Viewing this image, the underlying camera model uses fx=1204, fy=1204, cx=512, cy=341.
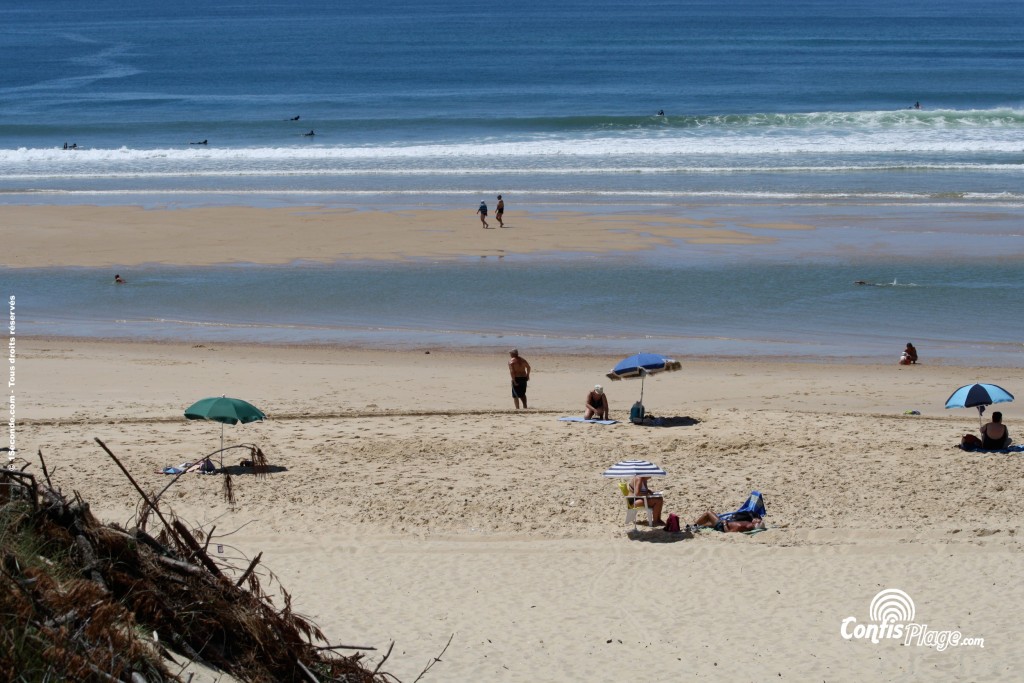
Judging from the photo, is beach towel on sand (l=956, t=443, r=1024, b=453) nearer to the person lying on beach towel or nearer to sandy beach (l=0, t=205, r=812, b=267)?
the person lying on beach towel

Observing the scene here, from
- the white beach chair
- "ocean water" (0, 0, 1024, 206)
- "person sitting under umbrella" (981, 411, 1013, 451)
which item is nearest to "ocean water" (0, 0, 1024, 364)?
"ocean water" (0, 0, 1024, 206)

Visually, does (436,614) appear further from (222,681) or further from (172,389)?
(172,389)

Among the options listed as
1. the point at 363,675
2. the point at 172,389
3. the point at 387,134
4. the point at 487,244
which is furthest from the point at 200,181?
the point at 363,675

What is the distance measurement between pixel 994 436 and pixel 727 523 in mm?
4311

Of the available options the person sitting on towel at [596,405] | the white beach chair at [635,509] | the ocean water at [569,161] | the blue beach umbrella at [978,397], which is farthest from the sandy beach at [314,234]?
the white beach chair at [635,509]

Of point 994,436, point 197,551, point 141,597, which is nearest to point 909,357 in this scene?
point 994,436

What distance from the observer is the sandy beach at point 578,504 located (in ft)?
32.1

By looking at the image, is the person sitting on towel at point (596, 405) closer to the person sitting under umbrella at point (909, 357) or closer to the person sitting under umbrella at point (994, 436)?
the person sitting under umbrella at point (994, 436)

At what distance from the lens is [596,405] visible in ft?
51.7

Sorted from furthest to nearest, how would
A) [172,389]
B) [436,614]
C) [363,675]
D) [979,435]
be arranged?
1. [172,389]
2. [979,435]
3. [436,614]
4. [363,675]

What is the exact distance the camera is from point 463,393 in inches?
693

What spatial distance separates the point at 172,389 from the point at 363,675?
41.1 ft

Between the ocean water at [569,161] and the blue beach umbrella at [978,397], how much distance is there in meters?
4.95

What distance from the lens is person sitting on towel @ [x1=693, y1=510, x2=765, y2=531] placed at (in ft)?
39.3
